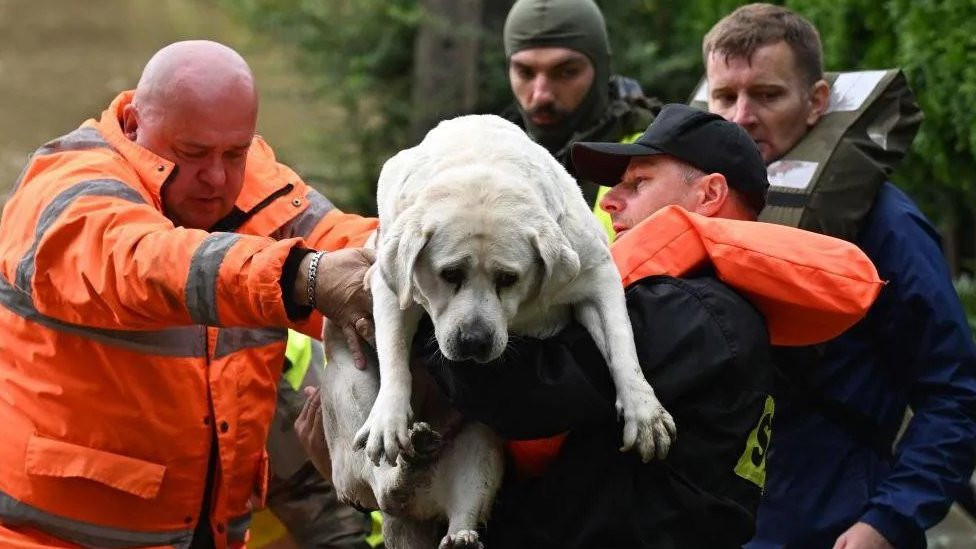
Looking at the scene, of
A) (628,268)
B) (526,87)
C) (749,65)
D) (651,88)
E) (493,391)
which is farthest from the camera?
(651,88)

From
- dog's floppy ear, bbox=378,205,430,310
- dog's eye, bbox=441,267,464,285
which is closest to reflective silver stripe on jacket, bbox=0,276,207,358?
dog's floppy ear, bbox=378,205,430,310

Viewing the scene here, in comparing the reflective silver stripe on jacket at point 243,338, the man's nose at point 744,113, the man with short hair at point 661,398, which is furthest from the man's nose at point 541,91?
the man with short hair at point 661,398

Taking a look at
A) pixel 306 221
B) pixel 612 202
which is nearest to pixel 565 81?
pixel 306 221

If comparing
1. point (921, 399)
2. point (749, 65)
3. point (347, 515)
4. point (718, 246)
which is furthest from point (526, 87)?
point (718, 246)

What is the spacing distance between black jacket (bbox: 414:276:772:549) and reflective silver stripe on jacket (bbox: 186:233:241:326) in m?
0.67

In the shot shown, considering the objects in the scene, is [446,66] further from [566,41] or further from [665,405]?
[665,405]

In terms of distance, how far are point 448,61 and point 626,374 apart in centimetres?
740

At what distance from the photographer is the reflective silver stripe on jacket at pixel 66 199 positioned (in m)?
3.84

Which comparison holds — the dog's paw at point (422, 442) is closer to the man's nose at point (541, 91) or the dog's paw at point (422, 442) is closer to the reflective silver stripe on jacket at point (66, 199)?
the reflective silver stripe on jacket at point (66, 199)

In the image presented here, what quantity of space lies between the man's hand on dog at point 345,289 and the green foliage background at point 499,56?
12.9 feet

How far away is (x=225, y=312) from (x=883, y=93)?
2.51m

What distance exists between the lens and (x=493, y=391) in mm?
3172

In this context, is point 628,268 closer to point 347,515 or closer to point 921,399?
point 921,399

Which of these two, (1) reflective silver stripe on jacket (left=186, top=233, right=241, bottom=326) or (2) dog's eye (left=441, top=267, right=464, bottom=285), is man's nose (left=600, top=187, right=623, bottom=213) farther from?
(1) reflective silver stripe on jacket (left=186, top=233, right=241, bottom=326)
